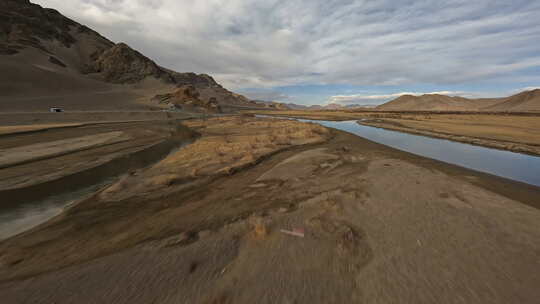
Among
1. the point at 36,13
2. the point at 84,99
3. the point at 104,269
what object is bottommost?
the point at 104,269

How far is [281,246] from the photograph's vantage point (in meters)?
4.71

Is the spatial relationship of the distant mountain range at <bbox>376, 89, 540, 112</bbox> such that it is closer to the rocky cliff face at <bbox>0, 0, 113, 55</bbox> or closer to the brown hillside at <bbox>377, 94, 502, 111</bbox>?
the brown hillside at <bbox>377, 94, 502, 111</bbox>

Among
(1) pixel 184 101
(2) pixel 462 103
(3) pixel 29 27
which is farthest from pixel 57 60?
(2) pixel 462 103

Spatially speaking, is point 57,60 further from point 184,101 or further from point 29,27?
point 184,101

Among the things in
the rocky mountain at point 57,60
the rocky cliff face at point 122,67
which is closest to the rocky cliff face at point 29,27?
the rocky mountain at point 57,60

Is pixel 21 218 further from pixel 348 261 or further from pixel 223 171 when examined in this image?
pixel 348 261

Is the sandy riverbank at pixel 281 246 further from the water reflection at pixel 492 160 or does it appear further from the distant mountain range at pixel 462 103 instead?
the distant mountain range at pixel 462 103

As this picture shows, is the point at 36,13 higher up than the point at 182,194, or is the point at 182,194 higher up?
the point at 36,13

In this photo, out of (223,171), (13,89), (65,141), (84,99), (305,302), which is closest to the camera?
(305,302)

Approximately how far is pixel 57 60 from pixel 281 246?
415 ft

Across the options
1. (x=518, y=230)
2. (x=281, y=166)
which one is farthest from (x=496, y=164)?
(x=281, y=166)

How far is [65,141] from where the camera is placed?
17000 mm

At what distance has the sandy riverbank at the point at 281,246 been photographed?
350 cm

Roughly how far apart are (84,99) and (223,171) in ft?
233
